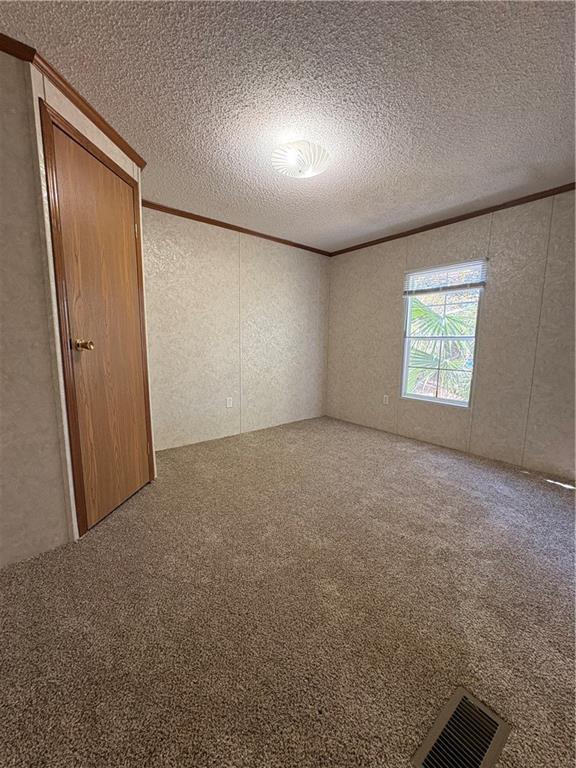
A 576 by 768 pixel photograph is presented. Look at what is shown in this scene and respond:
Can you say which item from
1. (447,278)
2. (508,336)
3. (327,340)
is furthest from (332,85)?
(327,340)

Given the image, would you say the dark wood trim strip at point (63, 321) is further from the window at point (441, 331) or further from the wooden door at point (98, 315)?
the window at point (441, 331)

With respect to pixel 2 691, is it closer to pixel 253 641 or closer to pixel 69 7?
pixel 253 641

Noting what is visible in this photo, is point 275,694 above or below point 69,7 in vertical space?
below

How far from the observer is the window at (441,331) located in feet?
10.4

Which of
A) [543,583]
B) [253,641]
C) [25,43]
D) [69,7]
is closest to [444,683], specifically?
[253,641]

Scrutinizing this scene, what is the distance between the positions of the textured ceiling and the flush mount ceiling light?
108 mm

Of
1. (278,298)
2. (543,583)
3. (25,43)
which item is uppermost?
(25,43)

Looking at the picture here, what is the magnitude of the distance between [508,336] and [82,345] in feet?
11.4

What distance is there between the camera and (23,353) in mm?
1515

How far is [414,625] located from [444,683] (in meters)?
0.22

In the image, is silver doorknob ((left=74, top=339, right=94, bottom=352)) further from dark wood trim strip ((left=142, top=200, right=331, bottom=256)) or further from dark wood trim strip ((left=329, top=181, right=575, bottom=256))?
dark wood trim strip ((left=329, top=181, right=575, bottom=256))

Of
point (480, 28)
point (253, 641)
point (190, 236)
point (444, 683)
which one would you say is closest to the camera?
point (444, 683)

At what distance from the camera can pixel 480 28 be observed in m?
1.29

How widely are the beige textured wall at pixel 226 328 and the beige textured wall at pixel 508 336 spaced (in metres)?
1.01
